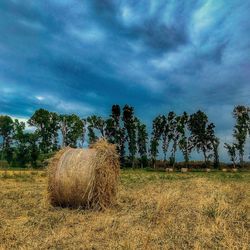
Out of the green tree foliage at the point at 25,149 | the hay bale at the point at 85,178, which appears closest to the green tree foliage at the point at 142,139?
the green tree foliage at the point at 25,149

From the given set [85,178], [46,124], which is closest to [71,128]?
[46,124]

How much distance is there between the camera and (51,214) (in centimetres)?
1102

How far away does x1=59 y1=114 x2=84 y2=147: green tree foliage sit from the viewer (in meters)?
87.9

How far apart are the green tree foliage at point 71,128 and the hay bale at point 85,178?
7443 cm

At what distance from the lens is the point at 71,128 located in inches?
3546

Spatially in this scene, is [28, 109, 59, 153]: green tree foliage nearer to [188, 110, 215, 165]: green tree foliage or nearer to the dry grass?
[188, 110, 215, 165]: green tree foliage

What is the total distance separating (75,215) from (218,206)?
379cm

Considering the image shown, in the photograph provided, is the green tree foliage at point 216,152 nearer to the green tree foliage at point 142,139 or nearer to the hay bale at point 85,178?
the green tree foliage at point 142,139

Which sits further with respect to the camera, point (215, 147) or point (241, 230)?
point (215, 147)

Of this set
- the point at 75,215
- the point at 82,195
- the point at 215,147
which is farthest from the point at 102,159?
the point at 215,147

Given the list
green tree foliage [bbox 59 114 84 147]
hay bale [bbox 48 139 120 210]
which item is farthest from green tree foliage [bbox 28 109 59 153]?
hay bale [bbox 48 139 120 210]

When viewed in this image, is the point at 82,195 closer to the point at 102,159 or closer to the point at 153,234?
the point at 102,159

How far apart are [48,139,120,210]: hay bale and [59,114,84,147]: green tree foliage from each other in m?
74.4

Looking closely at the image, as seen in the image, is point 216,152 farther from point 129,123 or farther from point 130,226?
point 130,226
